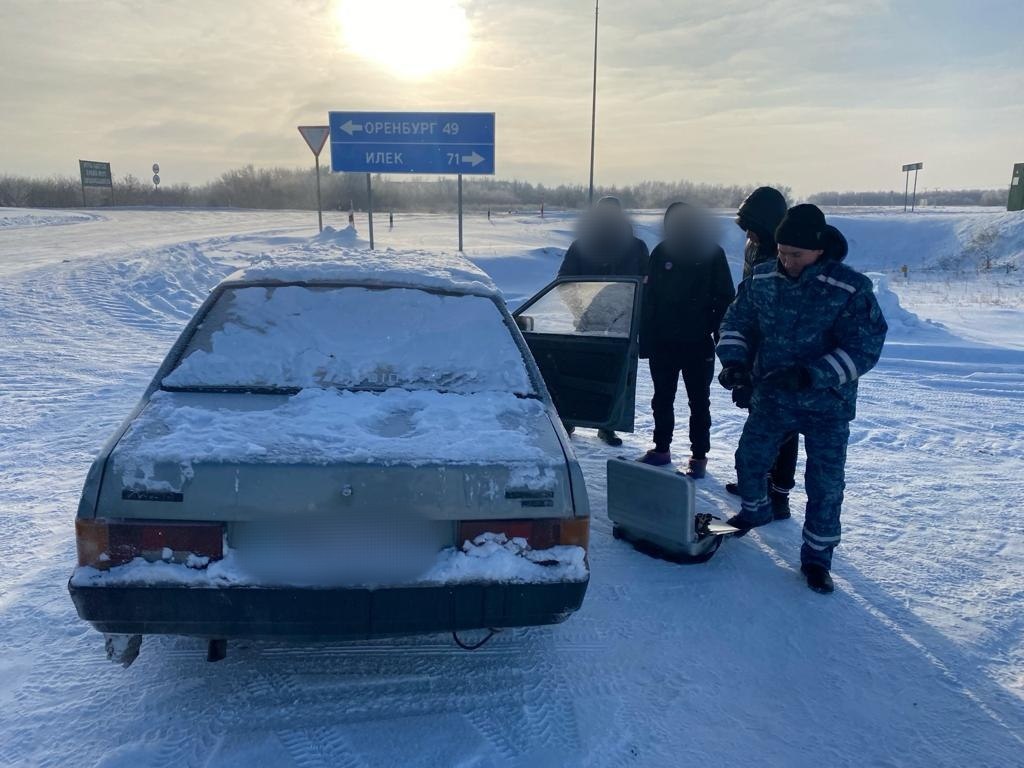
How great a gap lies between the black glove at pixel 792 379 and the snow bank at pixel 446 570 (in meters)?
1.44

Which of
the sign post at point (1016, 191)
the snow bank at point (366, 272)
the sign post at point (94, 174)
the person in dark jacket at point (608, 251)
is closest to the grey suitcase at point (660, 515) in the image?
the snow bank at point (366, 272)

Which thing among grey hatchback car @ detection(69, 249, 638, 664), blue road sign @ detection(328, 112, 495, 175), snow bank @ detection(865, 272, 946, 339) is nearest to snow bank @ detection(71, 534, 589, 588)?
grey hatchback car @ detection(69, 249, 638, 664)

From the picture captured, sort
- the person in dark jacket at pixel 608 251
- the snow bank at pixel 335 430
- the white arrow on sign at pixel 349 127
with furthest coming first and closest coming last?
the white arrow on sign at pixel 349 127
the person in dark jacket at pixel 608 251
the snow bank at pixel 335 430

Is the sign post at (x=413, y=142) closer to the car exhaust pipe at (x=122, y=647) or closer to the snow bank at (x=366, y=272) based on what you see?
the snow bank at (x=366, y=272)

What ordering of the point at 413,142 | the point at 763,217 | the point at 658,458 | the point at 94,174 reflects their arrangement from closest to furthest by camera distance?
the point at 763,217
the point at 658,458
the point at 413,142
the point at 94,174

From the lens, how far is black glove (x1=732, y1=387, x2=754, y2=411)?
3.60m

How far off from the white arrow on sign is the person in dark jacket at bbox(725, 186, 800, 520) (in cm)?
1212

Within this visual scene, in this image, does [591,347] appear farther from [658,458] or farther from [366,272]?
[366,272]

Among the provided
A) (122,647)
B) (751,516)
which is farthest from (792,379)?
(122,647)

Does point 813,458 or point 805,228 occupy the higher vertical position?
point 805,228

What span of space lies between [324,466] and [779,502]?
2925mm

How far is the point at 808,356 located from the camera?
328 centimetres

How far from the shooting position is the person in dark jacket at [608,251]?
5383mm

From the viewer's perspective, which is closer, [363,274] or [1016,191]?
[363,274]
